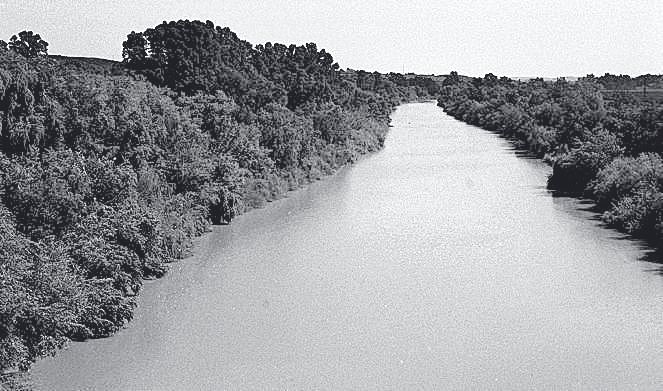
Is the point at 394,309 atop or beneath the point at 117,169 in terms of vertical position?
beneath

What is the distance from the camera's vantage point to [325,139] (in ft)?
155

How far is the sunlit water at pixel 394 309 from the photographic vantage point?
15.3 metres

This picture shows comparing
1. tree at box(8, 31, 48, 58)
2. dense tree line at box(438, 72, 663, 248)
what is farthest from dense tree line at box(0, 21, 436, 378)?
dense tree line at box(438, 72, 663, 248)

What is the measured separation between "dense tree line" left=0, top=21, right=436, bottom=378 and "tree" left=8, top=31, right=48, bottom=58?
0.17ft

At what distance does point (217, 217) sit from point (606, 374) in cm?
1643

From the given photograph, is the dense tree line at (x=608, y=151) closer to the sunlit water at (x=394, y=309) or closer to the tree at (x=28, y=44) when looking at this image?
the sunlit water at (x=394, y=309)

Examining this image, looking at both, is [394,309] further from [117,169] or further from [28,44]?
[28,44]

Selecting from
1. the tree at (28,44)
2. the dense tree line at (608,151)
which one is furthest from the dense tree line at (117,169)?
the dense tree line at (608,151)

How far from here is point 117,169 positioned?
818 inches

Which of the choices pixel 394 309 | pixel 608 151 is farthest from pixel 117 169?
pixel 608 151

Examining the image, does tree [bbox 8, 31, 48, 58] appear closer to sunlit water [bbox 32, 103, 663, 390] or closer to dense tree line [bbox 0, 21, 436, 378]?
dense tree line [bbox 0, 21, 436, 378]

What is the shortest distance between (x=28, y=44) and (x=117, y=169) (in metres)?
8.82

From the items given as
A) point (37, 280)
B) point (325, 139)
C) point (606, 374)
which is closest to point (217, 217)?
point (37, 280)

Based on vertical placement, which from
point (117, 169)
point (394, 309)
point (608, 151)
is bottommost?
point (394, 309)
